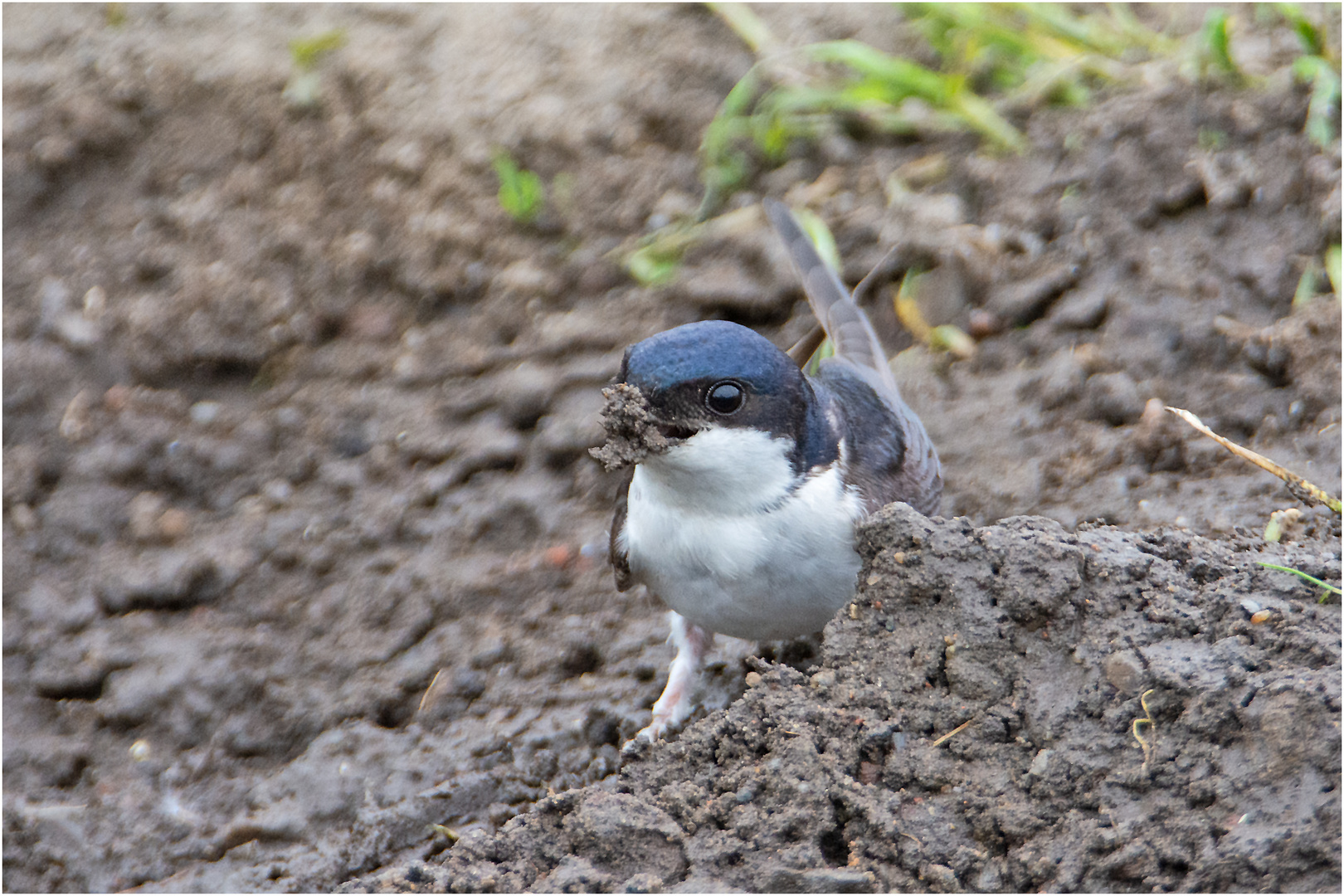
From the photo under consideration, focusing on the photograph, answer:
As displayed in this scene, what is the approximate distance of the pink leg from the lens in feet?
12.1

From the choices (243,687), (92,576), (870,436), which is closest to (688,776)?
(870,436)

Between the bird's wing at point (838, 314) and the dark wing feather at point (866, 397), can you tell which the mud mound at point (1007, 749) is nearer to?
the dark wing feather at point (866, 397)

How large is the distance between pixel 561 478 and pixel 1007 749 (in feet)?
8.50

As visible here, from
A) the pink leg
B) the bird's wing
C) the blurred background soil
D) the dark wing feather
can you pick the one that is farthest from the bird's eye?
the bird's wing

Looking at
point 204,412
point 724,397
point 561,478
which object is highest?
point 724,397

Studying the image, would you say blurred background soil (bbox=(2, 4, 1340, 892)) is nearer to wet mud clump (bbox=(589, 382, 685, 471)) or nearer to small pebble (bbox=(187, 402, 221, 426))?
small pebble (bbox=(187, 402, 221, 426))

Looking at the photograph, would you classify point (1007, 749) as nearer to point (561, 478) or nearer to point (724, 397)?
point (724, 397)

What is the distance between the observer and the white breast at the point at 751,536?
3.41 meters

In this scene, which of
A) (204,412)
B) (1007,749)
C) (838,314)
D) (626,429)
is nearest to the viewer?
(1007,749)

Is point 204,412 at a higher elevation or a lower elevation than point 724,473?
lower

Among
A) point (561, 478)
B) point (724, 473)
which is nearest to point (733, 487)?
point (724, 473)

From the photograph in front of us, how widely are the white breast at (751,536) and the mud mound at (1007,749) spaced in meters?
0.54

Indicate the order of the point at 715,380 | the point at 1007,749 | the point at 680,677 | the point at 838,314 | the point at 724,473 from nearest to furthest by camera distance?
the point at 1007,749
the point at 715,380
the point at 724,473
the point at 680,677
the point at 838,314

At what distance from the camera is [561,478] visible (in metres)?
4.79
